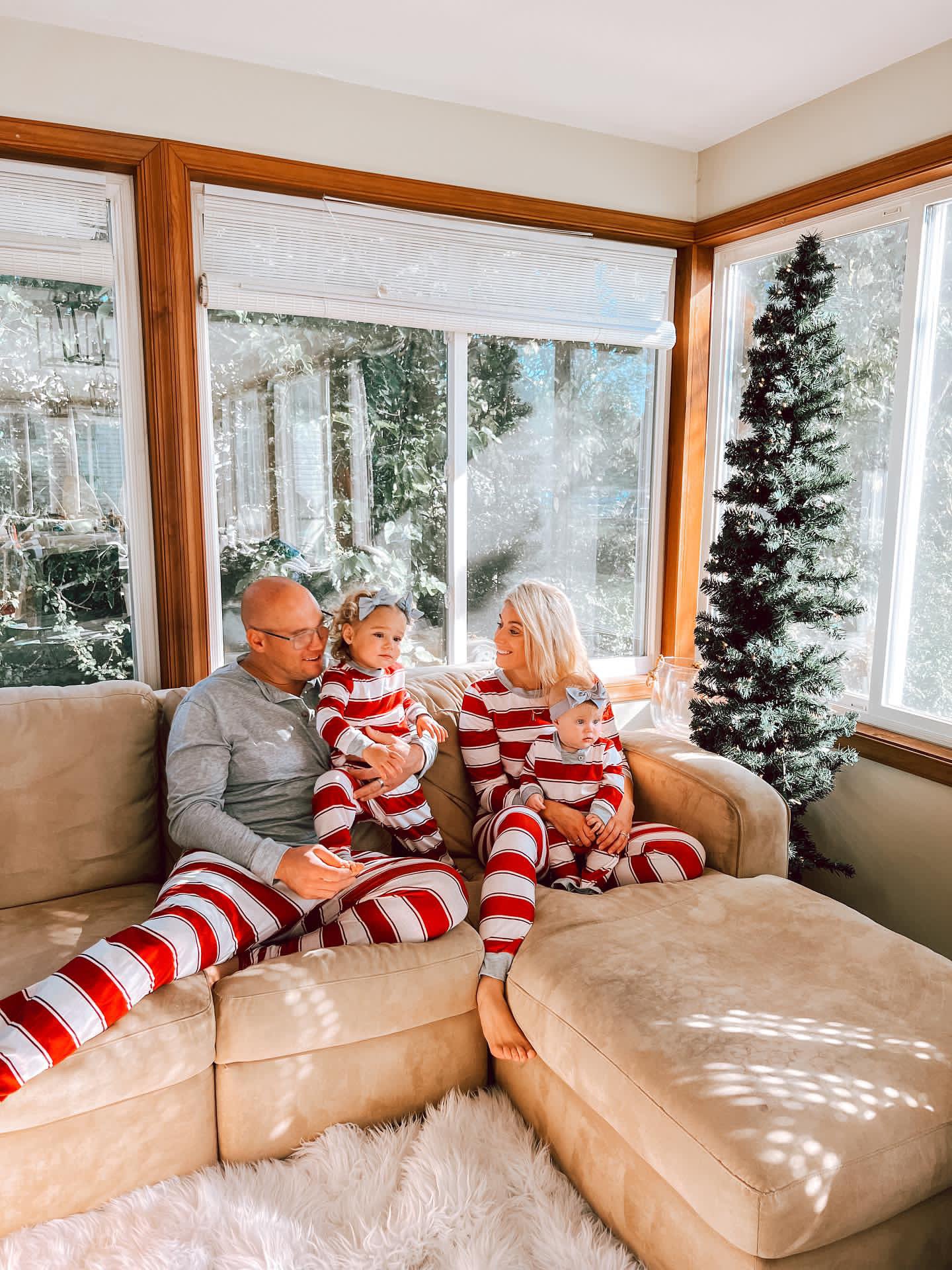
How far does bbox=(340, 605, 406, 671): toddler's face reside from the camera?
2238 mm

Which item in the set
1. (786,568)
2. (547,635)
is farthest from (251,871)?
(786,568)

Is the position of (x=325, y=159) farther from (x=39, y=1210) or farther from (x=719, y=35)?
(x=39, y=1210)

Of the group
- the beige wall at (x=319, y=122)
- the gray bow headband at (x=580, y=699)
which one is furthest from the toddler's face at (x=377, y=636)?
the beige wall at (x=319, y=122)

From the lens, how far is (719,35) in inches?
95.0

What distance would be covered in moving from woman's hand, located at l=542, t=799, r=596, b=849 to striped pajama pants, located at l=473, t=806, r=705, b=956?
0.03m

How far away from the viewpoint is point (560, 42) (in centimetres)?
246

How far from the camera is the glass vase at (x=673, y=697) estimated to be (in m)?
3.20

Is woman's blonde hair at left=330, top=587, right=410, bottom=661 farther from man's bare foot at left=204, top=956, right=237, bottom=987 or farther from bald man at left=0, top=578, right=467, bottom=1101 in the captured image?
man's bare foot at left=204, top=956, right=237, bottom=987

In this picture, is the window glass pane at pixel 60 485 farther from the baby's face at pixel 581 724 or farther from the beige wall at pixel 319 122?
the baby's face at pixel 581 724

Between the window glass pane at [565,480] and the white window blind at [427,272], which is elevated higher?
the white window blind at [427,272]

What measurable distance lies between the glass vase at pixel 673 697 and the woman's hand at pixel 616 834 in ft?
2.95

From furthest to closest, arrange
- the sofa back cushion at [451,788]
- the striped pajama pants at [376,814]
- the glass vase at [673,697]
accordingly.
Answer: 1. the glass vase at [673,697]
2. the sofa back cushion at [451,788]
3. the striped pajama pants at [376,814]

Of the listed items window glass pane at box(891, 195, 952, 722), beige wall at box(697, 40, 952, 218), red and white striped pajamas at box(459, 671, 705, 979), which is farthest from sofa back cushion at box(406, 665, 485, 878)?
beige wall at box(697, 40, 952, 218)

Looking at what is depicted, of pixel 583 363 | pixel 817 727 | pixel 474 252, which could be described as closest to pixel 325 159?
pixel 474 252
